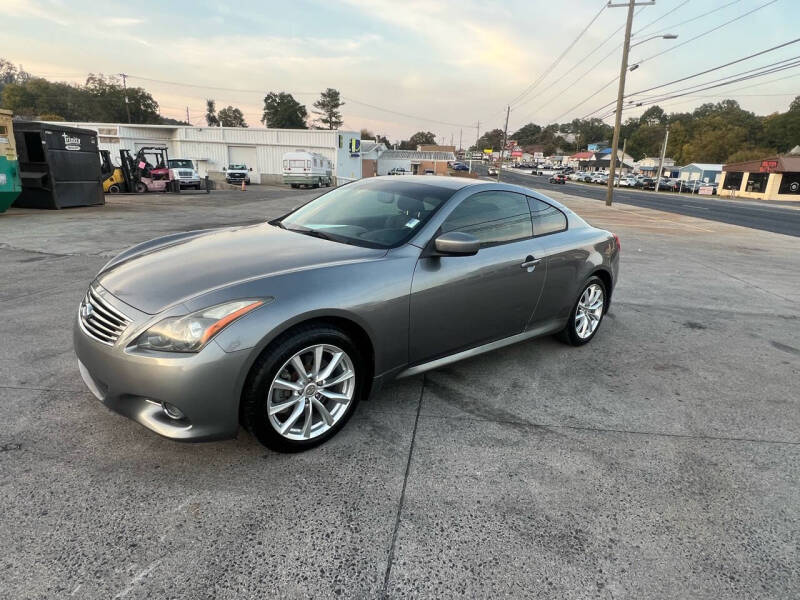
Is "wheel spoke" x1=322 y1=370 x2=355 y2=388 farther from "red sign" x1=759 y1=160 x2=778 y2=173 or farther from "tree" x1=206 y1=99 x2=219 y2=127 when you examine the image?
"tree" x1=206 y1=99 x2=219 y2=127

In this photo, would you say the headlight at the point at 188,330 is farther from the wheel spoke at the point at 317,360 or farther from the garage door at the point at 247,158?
the garage door at the point at 247,158

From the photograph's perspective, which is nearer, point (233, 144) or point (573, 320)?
point (573, 320)

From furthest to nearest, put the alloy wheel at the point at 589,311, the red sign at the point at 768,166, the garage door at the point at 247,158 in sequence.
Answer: the red sign at the point at 768,166 < the garage door at the point at 247,158 < the alloy wheel at the point at 589,311

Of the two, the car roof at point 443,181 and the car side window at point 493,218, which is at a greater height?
the car roof at point 443,181

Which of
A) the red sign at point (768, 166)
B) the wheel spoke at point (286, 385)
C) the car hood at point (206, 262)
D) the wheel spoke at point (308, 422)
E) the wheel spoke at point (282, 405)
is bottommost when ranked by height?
the wheel spoke at point (308, 422)

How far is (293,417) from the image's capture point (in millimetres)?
2641

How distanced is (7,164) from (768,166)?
61.0m

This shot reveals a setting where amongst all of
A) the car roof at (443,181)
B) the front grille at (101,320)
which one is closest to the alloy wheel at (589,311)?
the car roof at (443,181)

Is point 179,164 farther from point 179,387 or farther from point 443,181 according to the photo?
point 179,387

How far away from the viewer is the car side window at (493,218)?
3422mm

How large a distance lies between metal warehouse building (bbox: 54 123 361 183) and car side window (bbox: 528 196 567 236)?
40027 mm

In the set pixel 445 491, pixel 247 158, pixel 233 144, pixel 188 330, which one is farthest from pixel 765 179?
pixel 188 330

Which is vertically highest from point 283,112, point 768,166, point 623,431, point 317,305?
point 283,112

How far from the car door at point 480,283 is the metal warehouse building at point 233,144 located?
4051 cm
